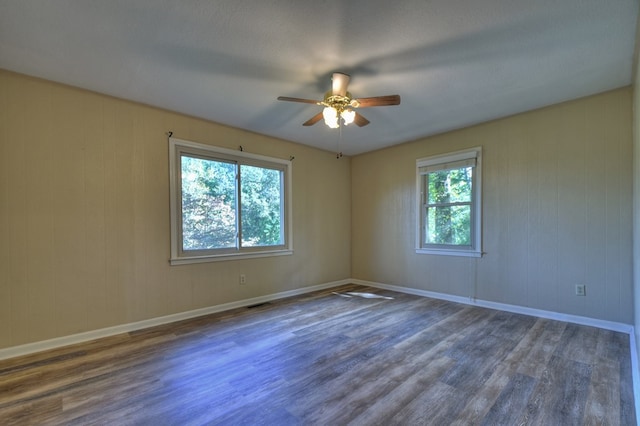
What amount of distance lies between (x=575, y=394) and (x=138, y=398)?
300 cm

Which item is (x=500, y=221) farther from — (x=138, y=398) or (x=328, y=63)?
(x=138, y=398)

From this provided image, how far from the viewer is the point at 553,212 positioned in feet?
11.4

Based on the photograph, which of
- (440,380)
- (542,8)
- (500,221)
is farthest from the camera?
(500,221)

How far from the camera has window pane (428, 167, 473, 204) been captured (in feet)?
14.0

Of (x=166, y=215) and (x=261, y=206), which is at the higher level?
(x=261, y=206)

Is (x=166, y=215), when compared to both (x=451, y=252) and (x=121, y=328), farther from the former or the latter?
(x=451, y=252)

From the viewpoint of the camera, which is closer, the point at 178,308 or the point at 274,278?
the point at 178,308

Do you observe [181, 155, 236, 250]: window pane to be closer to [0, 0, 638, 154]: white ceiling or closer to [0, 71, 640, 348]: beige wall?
[0, 71, 640, 348]: beige wall

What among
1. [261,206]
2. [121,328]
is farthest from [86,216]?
[261,206]

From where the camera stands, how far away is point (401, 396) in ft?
6.48

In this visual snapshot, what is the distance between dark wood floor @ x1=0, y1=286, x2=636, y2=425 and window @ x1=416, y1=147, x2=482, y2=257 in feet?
4.13

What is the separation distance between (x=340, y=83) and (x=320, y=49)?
15.5 inches

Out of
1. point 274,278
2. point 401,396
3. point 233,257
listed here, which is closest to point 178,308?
point 233,257

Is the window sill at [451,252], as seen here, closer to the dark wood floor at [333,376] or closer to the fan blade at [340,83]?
the dark wood floor at [333,376]
